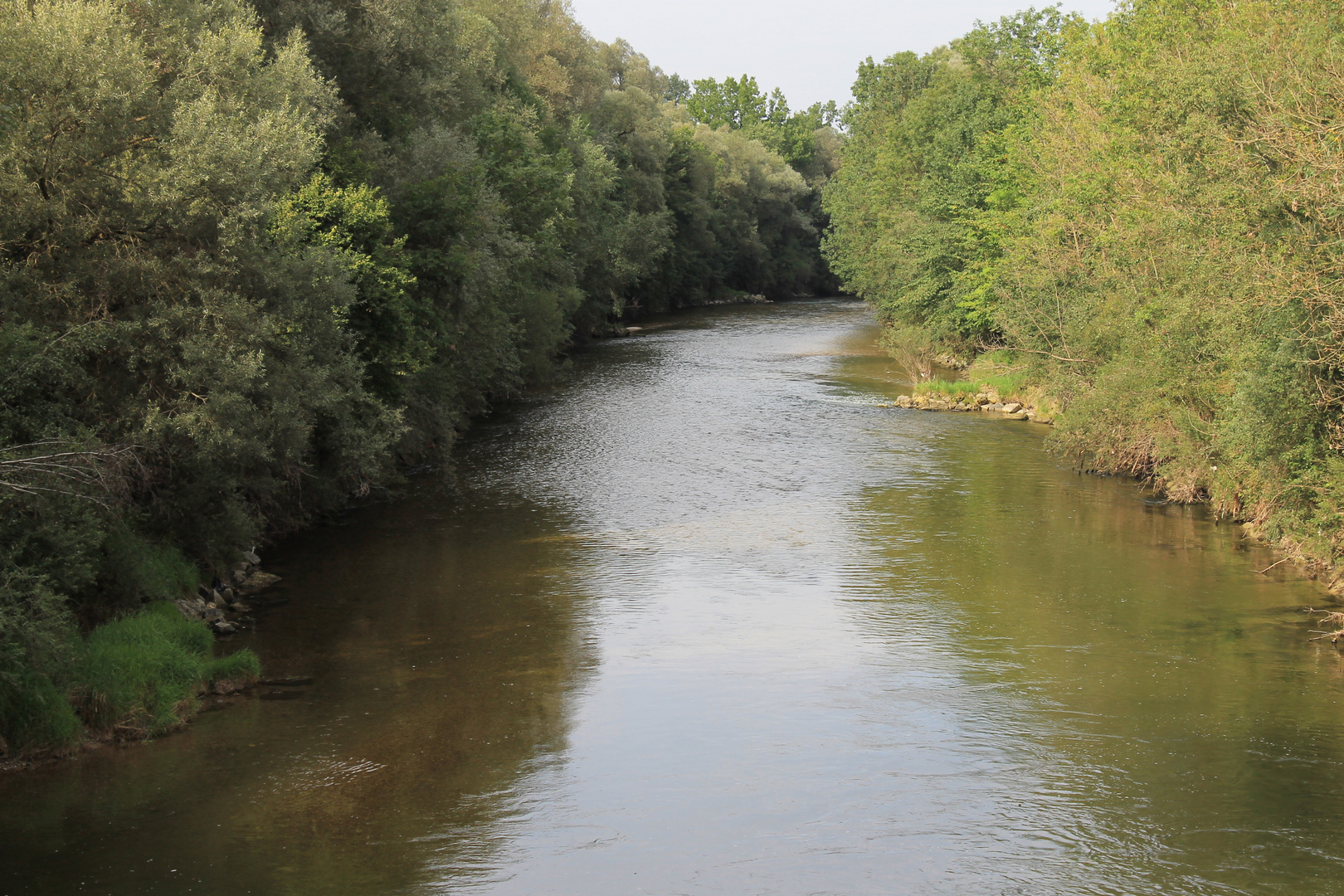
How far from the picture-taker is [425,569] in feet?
69.1

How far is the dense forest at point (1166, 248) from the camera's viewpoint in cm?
1800

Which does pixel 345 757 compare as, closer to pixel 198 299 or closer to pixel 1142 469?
pixel 198 299

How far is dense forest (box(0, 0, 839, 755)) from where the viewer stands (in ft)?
45.2

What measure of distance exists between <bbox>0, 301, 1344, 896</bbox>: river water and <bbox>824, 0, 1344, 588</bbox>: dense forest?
2.28m

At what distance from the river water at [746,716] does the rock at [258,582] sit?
379 mm

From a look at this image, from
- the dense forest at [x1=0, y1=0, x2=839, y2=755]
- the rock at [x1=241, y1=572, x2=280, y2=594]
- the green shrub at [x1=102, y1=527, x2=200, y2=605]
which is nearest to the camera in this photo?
the dense forest at [x1=0, y1=0, x2=839, y2=755]

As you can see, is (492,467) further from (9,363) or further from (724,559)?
(9,363)

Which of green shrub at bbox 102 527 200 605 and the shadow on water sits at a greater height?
green shrub at bbox 102 527 200 605

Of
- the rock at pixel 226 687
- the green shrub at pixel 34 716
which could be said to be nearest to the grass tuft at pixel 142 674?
the rock at pixel 226 687

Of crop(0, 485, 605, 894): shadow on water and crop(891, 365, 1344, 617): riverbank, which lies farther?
crop(891, 365, 1344, 617): riverbank

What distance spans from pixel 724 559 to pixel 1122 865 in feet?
39.0

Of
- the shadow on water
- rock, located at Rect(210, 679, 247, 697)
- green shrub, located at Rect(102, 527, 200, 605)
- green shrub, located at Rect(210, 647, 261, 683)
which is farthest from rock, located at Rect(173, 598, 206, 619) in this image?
rock, located at Rect(210, 679, 247, 697)

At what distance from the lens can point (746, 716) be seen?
14617 mm

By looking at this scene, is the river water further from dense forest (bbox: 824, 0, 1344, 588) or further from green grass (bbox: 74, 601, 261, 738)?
dense forest (bbox: 824, 0, 1344, 588)
